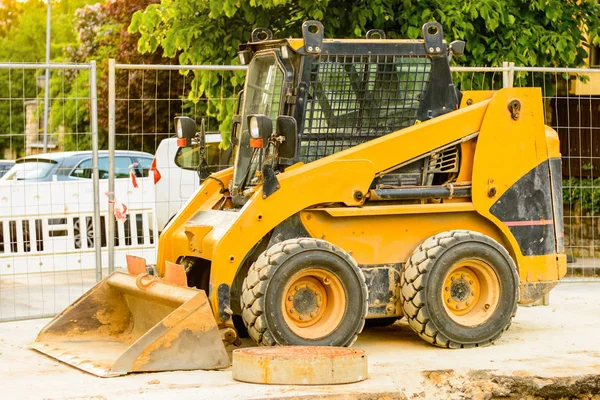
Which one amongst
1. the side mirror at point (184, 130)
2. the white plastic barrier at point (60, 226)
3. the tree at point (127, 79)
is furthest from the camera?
the tree at point (127, 79)

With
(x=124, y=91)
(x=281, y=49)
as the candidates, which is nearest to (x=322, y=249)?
(x=281, y=49)

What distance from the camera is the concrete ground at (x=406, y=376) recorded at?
8352mm

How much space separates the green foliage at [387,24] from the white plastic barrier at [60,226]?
1799mm

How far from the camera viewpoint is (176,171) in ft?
64.0

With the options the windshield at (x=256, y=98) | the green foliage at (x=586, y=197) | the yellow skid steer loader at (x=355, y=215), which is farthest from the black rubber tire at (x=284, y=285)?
the green foliage at (x=586, y=197)

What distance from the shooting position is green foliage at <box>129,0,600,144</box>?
1638 cm

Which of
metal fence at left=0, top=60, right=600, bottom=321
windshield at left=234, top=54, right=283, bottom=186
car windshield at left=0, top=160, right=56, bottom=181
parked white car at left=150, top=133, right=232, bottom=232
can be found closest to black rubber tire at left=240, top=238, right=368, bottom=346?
windshield at left=234, top=54, right=283, bottom=186

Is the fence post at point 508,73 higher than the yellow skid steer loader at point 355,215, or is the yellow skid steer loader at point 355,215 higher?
the fence post at point 508,73

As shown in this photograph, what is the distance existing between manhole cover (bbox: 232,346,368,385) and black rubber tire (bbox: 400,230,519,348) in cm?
142

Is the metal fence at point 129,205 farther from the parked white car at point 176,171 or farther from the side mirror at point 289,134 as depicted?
the side mirror at point 289,134

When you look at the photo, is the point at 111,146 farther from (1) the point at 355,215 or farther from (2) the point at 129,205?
(2) the point at 129,205

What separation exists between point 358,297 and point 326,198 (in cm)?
81

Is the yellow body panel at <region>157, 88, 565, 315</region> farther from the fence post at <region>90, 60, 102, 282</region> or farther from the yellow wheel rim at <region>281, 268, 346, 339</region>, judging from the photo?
the fence post at <region>90, 60, 102, 282</region>

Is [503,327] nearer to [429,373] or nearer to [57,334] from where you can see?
[429,373]
